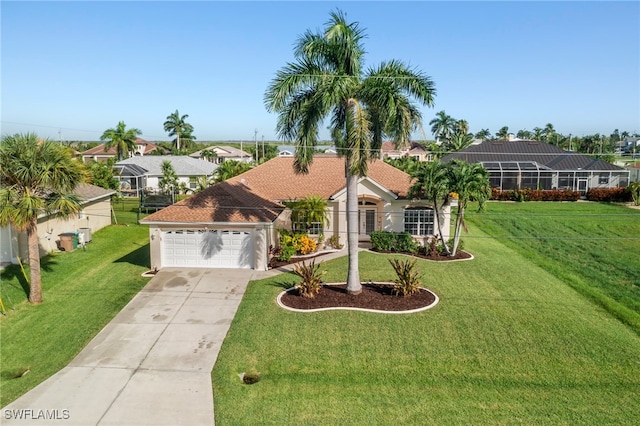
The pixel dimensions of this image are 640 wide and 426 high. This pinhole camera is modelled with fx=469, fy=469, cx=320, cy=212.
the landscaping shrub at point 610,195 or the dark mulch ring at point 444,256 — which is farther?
the landscaping shrub at point 610,195

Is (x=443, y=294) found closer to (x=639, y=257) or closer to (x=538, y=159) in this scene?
(x=639, y=257)

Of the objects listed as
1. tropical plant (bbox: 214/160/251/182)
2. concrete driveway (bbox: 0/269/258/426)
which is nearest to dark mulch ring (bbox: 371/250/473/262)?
concrete driveway (bbox: 0/269/258/426)

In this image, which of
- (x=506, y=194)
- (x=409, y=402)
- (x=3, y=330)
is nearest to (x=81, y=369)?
(x=3, y=330)

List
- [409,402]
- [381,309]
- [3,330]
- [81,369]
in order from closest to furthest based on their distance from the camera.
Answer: [409,402], [81,369], [3,330], [381,309]

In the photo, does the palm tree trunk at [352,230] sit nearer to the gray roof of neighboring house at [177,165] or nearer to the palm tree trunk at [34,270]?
the palm tree trunk at [34,270]

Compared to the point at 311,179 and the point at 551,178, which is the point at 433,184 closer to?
the point at 311,179

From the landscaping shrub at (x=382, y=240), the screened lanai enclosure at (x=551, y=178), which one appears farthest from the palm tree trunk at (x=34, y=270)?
the screened lanai enclosure at (x=551, y=178)
